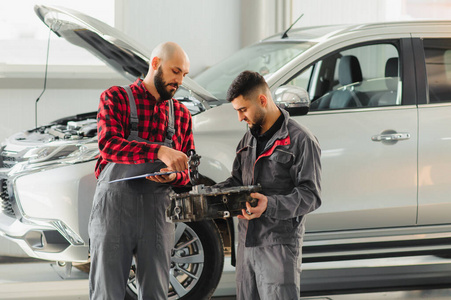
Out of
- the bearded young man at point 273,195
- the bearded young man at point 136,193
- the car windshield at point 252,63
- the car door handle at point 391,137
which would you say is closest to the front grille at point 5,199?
the car windshield at point 252,63

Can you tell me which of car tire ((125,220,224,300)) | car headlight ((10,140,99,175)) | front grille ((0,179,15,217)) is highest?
car headlight ((10,140,99,175))

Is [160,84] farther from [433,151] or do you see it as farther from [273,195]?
[433,151]

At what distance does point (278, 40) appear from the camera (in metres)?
5.25

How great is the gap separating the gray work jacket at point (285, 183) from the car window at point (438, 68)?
7.46 ft

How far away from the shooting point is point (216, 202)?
268cm

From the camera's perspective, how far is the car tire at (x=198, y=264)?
14.2ft

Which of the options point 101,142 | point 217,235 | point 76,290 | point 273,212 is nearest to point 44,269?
point 76,290

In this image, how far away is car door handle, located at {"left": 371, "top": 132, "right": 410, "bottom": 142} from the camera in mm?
4582

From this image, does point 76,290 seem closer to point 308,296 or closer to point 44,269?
point 44,269

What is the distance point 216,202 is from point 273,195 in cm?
24

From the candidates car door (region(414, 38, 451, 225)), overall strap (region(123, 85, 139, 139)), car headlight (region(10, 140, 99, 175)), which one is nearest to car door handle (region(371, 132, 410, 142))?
car door (region(414, 38, 451, 225))

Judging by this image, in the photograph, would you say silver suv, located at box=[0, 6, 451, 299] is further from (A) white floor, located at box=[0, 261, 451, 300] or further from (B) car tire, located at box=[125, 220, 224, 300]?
(A) white floor, located at box=[0, 261, 451, 300]

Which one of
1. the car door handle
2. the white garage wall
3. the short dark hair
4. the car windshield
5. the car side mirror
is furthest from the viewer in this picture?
the white garage wall

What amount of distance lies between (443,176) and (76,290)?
2640 millimetres
